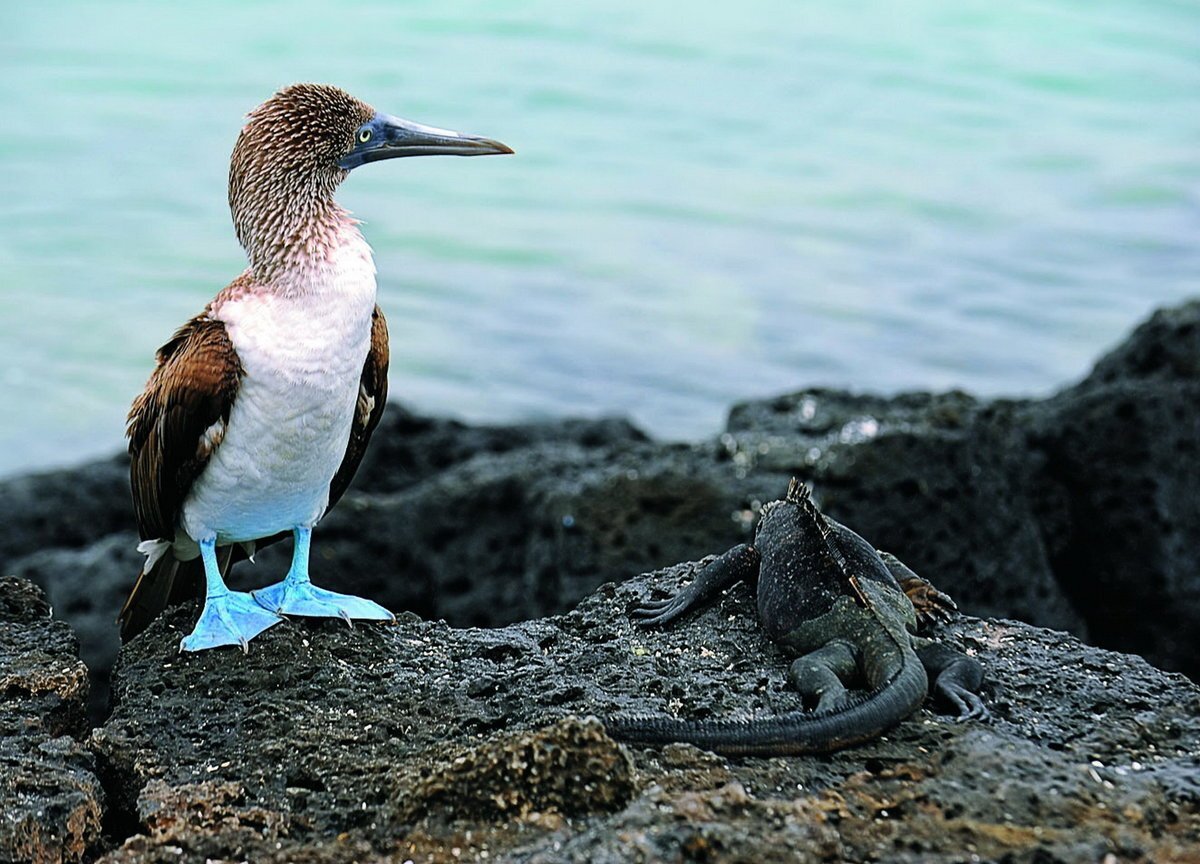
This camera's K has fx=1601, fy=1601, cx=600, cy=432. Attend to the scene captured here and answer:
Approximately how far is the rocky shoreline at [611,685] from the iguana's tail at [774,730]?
4cm

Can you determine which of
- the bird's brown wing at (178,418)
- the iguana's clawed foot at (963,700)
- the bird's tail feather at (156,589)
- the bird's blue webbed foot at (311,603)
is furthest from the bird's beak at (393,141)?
the iguana's clawed foot at (963,700)

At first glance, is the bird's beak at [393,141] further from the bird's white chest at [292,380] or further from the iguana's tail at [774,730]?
the iguana's tail at [774,730]

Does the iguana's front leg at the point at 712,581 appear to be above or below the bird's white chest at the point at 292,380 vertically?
below

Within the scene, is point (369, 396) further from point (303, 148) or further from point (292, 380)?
point (303, 148)

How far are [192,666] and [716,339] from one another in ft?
36.0

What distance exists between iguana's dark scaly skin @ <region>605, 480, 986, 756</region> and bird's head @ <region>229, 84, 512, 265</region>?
1335mm

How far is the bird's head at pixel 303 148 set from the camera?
4.41 meters

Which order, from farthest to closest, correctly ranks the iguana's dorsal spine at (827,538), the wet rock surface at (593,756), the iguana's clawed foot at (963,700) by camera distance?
1. the iguana's dorsal spine at (827,538)
2. the iguana's clawed foot at (963,700)
3. the wet rock surface at (593,756)

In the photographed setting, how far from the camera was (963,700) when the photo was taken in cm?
377

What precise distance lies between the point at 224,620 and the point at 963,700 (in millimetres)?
1970

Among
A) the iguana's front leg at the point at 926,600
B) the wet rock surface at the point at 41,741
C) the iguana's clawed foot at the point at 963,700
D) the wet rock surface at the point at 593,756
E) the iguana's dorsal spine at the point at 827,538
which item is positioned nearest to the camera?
the wet rock surface at the point at 593,756

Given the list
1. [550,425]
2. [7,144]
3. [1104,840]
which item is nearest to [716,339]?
[550,425]

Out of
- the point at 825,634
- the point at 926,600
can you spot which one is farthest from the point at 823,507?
the point at 825,634

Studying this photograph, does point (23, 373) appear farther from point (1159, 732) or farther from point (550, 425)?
point (1159, 732)
